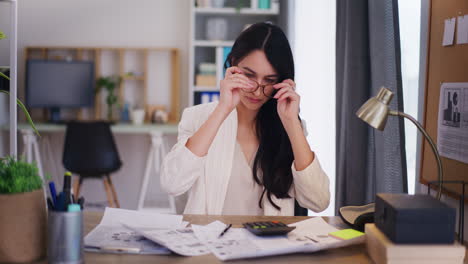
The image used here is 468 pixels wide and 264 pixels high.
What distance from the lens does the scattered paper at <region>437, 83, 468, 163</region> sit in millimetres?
1295

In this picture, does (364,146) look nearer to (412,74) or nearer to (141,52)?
(412,74)

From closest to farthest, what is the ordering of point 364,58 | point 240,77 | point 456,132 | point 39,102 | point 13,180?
point 13,180, point 456,132, point 240,77, point 364,58, point 39,102

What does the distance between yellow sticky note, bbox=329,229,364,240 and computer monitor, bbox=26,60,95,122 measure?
3.82 meters

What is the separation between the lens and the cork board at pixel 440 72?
132cm

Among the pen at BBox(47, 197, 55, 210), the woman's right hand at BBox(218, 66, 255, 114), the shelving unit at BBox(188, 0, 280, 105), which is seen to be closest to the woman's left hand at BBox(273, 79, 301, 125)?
the woman's right hand at BBox(218, 66, 255, 114)

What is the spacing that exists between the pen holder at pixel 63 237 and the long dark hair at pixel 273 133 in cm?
91

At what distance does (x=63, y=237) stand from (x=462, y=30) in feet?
3.51

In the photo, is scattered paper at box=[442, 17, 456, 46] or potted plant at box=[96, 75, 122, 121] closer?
scattered paper at box=[442, 17, 456, 46]

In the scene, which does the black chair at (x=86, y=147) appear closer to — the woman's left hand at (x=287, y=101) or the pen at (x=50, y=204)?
the woman's left hand at (x=287, y=101)

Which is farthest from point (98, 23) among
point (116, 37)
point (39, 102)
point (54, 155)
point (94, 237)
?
point (94, 237)

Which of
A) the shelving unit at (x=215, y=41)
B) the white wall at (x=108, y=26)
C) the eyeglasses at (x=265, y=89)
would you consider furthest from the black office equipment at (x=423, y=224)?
the white wall at (x=108, y=26)

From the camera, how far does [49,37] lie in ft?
15.6

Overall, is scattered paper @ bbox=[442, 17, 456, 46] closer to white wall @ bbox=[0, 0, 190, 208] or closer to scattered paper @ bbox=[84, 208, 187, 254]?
scattered paper @ bbox=[84, 208, 187, 254]

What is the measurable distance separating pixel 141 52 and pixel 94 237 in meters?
3.81
